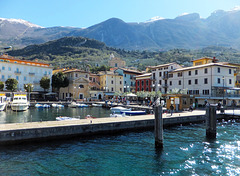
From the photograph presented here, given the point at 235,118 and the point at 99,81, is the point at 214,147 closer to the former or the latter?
the point at 235,118

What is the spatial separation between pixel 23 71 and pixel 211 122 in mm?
73216

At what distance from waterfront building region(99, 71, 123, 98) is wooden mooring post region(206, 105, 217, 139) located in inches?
2464

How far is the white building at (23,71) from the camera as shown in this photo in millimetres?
70188

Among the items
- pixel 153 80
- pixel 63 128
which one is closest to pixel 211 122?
pixel 63 128

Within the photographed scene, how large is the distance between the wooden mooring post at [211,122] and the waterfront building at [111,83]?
205 ft

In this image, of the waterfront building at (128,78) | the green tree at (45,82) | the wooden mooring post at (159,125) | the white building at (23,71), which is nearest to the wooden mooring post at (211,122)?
the wooden mooring post at (159,125)

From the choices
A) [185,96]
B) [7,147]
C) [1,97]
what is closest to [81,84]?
[1,97]

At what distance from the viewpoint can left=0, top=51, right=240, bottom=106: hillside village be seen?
4816cm

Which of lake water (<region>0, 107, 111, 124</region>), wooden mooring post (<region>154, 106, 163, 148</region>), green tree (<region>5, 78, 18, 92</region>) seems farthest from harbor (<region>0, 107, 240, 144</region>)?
green tree (<region>5, 78, 18, 92</region>)

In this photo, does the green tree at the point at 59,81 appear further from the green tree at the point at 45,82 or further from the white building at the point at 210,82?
the white building at the point at 210,82

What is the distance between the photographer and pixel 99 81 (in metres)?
90.8

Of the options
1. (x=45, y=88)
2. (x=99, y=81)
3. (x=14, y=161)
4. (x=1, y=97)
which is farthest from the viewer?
(x=99, y=81)

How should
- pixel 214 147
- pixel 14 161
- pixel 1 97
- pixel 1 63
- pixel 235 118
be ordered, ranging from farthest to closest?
1. pixel 1 63
2. pixel 1 97
3. pixel 235 118
4. pixel 214 147
5. pixel 14 161

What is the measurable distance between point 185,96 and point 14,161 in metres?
29.3
